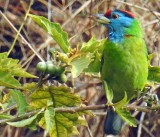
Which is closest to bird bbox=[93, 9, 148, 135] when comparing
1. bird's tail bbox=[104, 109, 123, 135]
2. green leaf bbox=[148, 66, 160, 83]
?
bird's tail bbox=[104, 109, 123, 135]

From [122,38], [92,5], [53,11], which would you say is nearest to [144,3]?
[92,5]

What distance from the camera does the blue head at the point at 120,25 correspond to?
245cm

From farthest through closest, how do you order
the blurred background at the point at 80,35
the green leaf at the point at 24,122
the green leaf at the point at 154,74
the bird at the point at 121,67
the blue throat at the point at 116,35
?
the blurred background at the point at 80,35, the blue throat at the point at 116,35, the bird at the point at 121,67, the green leaf at the point at 154,74, the green leaf at the point at 24,122

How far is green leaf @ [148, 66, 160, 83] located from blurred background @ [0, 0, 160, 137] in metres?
2.43

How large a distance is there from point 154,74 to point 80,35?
263 cm

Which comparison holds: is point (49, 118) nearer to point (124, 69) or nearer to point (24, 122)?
point (24, 122)

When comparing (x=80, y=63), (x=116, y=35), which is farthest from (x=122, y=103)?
(x=116, y=35)

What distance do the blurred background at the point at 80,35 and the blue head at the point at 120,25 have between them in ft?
4.93

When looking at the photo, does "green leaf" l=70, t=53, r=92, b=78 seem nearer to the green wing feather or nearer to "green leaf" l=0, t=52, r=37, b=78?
"green leaf" l=0, t=52, r=37, b=78

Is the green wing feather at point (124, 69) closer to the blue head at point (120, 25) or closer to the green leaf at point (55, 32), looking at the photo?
the blue head at point (120, 25)

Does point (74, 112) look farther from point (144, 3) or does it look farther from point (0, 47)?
point (0, 47)


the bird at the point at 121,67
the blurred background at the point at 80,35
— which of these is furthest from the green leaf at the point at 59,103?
the blurred background at the point at 80,35

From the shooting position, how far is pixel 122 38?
2428 millimetres

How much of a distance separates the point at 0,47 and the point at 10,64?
3.08 meters
